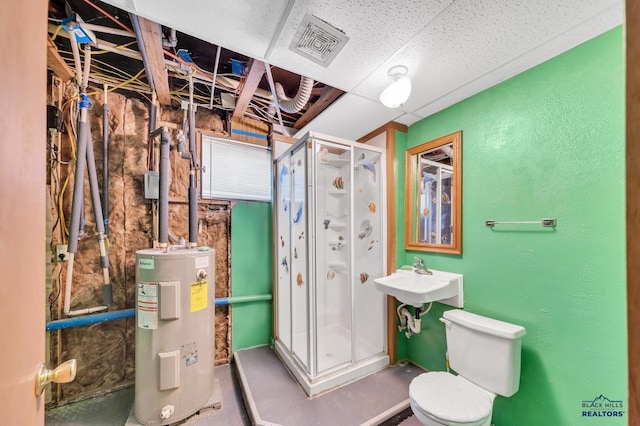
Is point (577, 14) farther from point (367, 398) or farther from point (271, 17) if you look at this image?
point (367, 398)

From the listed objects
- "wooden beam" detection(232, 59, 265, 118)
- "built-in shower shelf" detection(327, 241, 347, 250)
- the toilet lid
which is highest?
"wooden beam" detection(232, 59, 265, 118)

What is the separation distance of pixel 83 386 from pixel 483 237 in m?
Answer: 3.28

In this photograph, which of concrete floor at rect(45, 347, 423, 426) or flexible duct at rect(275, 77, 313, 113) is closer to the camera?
concrete floor at rect(45, 347, 423, 426)

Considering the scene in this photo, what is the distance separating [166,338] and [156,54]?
189 cm

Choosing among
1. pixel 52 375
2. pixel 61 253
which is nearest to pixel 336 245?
pixel 52 375

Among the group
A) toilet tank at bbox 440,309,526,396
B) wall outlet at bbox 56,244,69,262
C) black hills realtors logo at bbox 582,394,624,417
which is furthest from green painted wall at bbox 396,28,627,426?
wall outlet at bbox 56,244,69,262

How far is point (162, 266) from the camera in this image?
1543 mm

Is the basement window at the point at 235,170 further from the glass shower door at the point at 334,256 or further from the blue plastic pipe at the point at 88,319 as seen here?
the blue plastic pipe at the point at 88,319

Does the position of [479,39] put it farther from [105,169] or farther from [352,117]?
[105,169]

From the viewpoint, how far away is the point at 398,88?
1.48 m

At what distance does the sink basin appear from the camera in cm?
167

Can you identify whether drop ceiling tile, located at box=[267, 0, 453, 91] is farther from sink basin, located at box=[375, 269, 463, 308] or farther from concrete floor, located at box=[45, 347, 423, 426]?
concrete floor, located at box=[45, 347, 423, 426]

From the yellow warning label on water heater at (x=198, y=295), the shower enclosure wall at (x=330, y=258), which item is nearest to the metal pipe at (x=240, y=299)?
the shower enclosure wall at (x=330, y=258)

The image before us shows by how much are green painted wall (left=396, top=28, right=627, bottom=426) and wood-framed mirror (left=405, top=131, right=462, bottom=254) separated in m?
0.10
